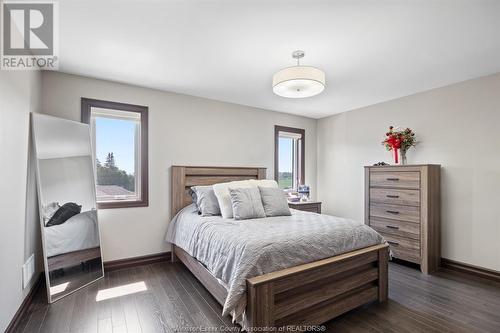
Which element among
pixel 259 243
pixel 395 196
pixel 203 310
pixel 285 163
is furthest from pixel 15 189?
pixel 395 196

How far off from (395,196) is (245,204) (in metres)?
2.17

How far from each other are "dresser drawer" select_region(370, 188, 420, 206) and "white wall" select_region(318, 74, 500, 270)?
476 mm

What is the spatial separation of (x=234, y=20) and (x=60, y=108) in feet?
7.75

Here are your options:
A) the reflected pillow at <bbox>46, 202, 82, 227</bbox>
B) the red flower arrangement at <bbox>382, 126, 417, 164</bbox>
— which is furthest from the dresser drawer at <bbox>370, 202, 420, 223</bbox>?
the reflected pillow at <bbox>46, 202, 82, 227</bbox>

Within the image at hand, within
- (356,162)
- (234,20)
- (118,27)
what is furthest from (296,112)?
(118,27)

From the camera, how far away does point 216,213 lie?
3.06m

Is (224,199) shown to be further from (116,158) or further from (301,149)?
(301,149)

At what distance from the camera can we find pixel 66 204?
104 inches

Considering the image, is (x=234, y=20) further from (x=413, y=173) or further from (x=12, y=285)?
(x=413, y=173)

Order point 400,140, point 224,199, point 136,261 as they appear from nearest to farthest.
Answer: point 224,199 → point 136,261 → point 400,140

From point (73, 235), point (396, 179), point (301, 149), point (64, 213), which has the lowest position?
point (73, 235)

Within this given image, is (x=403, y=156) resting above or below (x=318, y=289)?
above

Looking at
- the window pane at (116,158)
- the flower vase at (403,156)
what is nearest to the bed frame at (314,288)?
the window pane at (116,158)

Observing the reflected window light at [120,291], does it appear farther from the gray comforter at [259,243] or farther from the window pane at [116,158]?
the window pane at [116,158]
